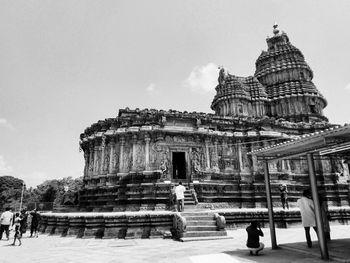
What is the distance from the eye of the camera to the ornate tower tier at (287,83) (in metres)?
32.9

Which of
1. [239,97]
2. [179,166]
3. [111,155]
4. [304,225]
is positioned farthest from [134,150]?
[239,97]

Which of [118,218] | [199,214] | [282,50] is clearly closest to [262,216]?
[199,214]

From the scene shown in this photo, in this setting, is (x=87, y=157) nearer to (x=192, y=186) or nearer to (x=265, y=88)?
(x=192, y=186)

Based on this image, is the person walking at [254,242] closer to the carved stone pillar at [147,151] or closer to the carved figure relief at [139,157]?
the carved stone pillar at [147,151]

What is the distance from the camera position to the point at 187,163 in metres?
21.5

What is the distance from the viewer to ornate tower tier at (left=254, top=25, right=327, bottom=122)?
32.9 meters

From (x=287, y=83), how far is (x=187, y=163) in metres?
21.2

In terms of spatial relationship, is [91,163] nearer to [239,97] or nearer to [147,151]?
[147,151]

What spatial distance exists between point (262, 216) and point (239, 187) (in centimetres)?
597

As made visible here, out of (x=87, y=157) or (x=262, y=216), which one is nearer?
(x=262, y=216)

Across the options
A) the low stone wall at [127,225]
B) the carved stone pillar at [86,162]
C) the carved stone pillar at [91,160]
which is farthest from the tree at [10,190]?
the low stone wall at [127,225]

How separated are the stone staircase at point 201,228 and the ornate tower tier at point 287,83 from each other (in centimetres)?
2345

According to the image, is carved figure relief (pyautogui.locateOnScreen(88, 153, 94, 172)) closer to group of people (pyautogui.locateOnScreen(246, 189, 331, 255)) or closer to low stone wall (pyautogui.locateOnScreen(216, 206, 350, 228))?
low stone wall (pyautogui.locateOnScreen(216, 206, 350, 228))

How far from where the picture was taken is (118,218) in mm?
13742
